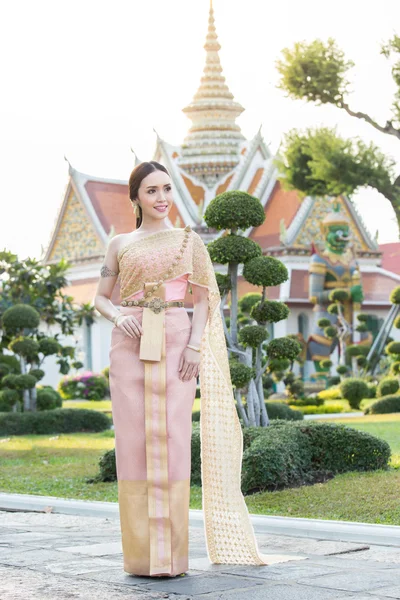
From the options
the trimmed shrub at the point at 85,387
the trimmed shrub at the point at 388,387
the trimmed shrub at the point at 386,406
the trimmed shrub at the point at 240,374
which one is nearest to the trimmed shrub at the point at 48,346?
the trimmed shrub at the point at 386,406

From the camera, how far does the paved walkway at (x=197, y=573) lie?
15.2 feet

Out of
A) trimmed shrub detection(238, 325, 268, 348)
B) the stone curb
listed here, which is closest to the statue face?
trimmed shrub detection(238, 325, 268, 348)

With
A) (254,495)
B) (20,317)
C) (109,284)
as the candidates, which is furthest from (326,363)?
(109,284)

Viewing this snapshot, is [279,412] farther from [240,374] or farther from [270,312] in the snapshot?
[240,374]

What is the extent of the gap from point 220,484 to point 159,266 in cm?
106

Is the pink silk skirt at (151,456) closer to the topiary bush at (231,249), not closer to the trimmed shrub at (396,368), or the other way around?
the topiary bush at (231,249)

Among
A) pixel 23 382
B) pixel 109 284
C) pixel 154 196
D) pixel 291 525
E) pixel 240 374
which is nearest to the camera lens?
pixel 154 196

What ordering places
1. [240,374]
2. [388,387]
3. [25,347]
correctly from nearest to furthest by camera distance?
[240,374] → [25,347] → [388,387]

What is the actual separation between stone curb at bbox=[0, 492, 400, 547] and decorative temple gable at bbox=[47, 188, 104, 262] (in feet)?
88.7

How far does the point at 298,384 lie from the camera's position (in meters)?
24.1

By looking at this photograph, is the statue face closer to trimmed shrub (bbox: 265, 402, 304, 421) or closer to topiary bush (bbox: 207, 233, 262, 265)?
trimmed shrub (bbox: 265, 402, 304, 421)

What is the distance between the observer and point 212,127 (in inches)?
1436

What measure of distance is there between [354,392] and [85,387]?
7899 millimetres

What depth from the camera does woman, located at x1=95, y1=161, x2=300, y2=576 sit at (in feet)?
17.0
